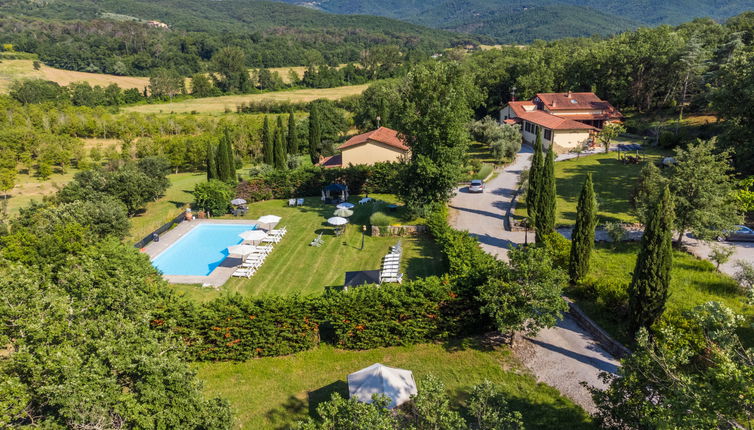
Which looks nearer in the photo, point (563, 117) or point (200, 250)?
point (200, 250)

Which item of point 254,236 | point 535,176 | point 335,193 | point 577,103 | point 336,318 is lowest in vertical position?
point 254,236

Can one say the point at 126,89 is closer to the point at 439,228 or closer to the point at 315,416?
the point at 439,228

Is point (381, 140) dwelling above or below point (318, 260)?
above

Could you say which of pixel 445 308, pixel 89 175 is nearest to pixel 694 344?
pixel 445 308

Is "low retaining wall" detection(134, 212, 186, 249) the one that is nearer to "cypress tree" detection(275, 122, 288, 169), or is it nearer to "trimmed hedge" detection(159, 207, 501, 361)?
"trimmed hedge" detection(159, 207, 501, 361)

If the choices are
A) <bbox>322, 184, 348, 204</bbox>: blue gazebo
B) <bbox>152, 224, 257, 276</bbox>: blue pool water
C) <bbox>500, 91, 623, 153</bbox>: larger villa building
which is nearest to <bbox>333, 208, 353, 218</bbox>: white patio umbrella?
<bbox>322, 184, 348, 204</bbox>: blue gazebo

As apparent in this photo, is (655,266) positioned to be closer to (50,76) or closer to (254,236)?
(254,236)

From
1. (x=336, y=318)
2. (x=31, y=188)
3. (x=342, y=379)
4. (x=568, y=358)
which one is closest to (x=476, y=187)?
(x=568, y=358)
